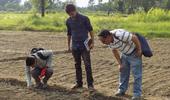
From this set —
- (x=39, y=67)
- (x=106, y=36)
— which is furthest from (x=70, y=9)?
(x=39, y=67)

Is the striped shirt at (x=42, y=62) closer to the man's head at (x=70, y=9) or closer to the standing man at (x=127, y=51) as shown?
the man's head at (x=70, y=9)

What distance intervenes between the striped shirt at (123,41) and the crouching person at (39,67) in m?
1.81

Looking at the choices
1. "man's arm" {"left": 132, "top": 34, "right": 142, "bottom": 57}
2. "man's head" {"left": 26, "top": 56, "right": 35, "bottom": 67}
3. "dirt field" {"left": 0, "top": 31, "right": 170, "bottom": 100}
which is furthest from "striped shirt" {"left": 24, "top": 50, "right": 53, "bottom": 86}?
"man's arm" {"left": 132, "top": 34, "right": 142, "bottom": 57}

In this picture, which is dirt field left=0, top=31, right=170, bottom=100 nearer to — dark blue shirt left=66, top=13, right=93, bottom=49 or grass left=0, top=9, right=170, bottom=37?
dark blue shirt left=66, top=13, right=93, bottom=49

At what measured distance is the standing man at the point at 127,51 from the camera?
24.1 ft

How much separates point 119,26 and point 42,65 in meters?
17.4

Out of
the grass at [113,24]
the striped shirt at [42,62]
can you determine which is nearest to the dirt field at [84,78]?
the striped shirt at [42,62]

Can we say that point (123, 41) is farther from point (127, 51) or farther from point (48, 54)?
point (48, 54)

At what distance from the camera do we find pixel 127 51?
7.64 m

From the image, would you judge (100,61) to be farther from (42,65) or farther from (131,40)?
(131,40)

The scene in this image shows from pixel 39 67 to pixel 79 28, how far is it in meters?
1.21

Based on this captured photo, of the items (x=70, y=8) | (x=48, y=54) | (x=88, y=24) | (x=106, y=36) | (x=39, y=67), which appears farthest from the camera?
(x=39, y=67)

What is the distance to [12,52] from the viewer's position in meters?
15.4

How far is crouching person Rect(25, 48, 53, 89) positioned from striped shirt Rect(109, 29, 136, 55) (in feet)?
5.93
